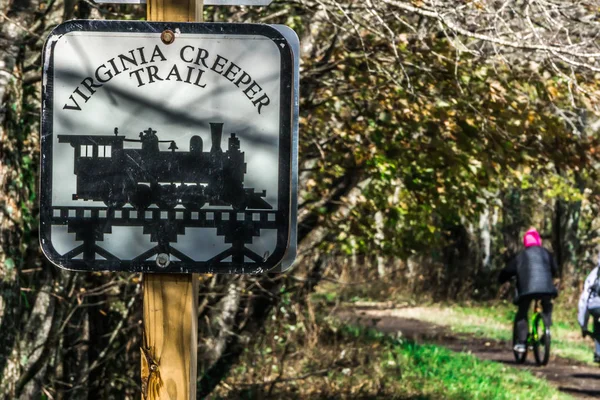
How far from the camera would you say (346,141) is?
975 cm

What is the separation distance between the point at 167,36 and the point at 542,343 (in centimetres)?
1386

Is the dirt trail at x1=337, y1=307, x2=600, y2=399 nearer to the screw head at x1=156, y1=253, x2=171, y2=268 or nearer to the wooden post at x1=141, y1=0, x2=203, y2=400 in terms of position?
the wooden post at x1=141, y1=0, x2=203, y2=400

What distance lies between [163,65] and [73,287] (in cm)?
512

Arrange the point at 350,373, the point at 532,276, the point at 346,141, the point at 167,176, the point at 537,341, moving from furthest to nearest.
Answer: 1. the point at 537,341
2. the point at 532,276
3. the point at 350,373
4. the point at 346,141
5. the point at 167,176

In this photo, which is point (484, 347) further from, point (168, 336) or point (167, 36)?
point (167, 36)

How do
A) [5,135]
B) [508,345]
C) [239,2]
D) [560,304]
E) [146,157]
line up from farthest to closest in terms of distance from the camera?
[560,304], [508,345], [5,135], [239,2], [146,157]

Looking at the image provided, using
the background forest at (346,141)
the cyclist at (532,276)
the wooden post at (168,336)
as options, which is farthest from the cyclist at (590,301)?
the wooden post at (168,336)

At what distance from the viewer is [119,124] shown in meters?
2.92

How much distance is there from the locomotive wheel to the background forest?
11.5 feet

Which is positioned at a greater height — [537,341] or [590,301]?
[590,301]

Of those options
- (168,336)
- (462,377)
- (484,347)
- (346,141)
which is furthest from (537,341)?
(168,336)

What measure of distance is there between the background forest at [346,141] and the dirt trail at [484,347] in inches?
128

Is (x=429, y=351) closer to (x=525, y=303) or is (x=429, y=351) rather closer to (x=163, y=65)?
(x=525, y=303)

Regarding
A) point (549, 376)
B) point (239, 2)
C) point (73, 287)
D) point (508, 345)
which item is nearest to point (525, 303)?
point (549, 376)
